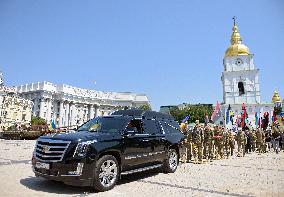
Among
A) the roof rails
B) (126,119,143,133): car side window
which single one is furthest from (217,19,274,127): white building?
(126,119,143,133): car side window

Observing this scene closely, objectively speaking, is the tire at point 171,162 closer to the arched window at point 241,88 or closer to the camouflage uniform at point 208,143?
the camouflage uniform at point 208,143

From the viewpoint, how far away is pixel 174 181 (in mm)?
7895

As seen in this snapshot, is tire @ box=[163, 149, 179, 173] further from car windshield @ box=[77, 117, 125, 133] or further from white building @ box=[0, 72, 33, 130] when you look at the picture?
white building @ box=[0, 72, 33, 130]

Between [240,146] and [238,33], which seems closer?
[240,146]

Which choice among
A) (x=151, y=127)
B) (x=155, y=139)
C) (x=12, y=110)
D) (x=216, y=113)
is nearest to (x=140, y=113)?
(x=151, y=127)

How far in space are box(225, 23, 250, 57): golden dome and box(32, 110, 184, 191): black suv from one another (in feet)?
220

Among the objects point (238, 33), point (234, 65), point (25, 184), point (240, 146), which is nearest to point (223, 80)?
point (234, 65)

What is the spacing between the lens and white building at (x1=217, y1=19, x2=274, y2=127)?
223 feet

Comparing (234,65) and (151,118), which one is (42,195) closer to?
(151,118)

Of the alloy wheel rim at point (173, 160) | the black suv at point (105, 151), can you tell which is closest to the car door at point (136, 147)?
the black suv at point (105, 151)

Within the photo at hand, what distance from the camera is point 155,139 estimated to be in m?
8.71

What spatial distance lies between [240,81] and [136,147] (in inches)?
2690

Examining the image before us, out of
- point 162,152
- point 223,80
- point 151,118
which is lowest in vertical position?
point 162,152

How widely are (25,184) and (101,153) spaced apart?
2317mm
